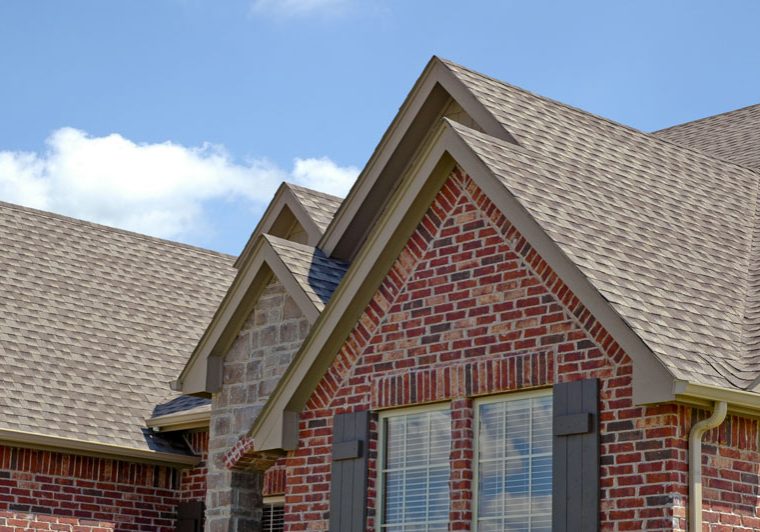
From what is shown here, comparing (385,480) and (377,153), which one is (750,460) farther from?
(377,153)

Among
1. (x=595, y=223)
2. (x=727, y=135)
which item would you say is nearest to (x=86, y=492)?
(x=595, y=223)

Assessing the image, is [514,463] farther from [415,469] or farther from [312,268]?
[312,268]

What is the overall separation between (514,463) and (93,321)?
10528 millimetres

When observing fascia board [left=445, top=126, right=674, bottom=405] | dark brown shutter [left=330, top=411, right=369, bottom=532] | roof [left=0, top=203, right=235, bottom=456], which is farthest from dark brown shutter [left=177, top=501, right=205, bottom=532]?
fascia board [left=445, top=126, right=674, bottom=405]

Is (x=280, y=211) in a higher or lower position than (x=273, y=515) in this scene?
higher

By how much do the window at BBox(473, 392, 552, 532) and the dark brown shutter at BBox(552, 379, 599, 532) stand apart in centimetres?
24

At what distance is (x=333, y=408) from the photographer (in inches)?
501

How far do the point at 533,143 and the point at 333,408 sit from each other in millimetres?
3363

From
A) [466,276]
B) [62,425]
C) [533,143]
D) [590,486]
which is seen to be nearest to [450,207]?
[466,276]

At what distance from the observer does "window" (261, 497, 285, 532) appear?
15.6 meters

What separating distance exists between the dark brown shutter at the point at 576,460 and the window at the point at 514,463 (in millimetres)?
237

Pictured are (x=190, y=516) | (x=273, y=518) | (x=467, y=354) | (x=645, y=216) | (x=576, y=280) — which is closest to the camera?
(x=576, y=280)

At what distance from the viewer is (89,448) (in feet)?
56.8

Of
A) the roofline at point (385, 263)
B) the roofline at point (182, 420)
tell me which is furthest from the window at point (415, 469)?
the roofline at point (182, 420)
